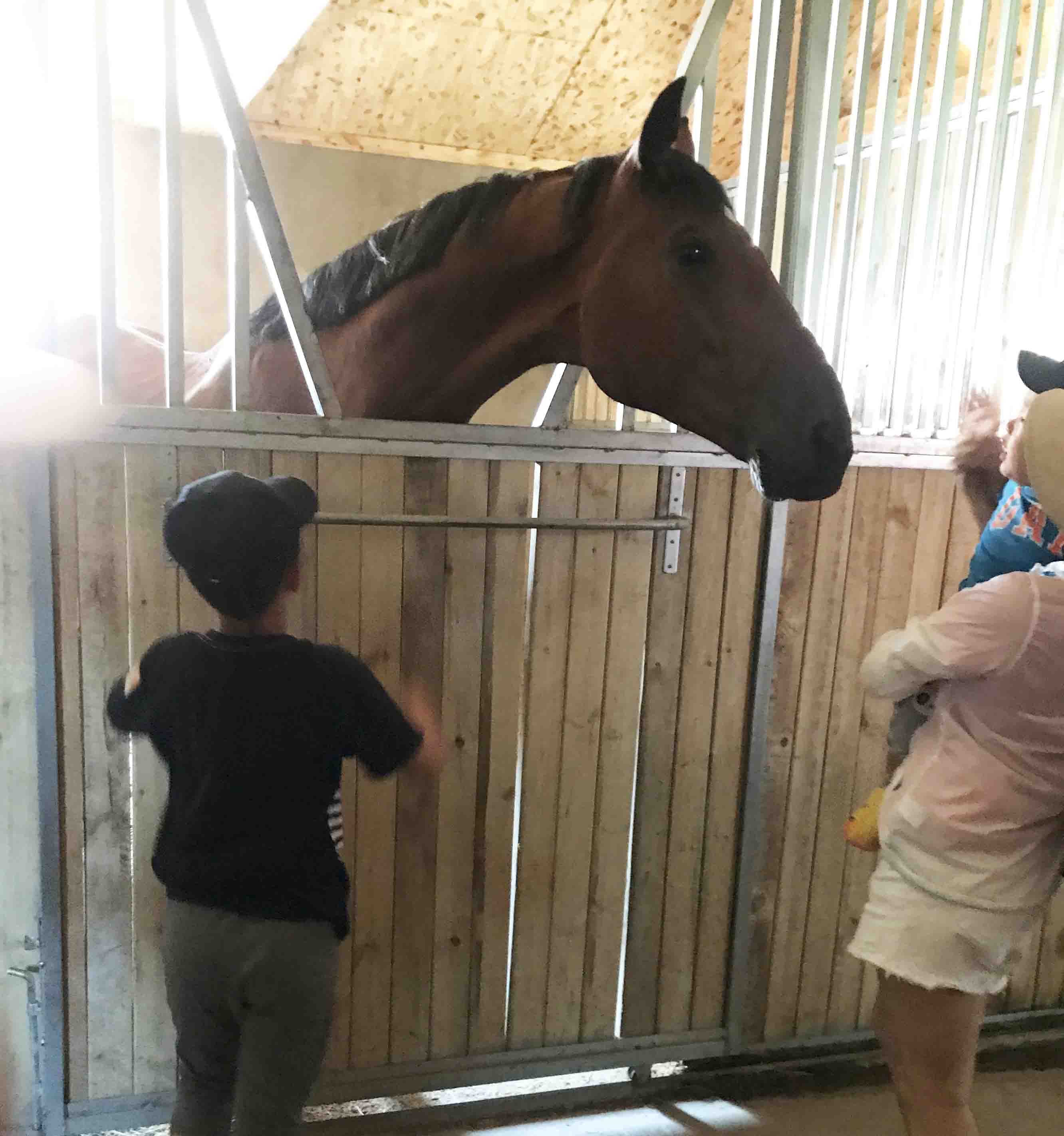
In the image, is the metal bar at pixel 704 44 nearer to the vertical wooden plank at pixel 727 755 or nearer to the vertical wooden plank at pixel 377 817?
the vertical wooden plank at pixel 727 755

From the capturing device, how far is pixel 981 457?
1565 mm

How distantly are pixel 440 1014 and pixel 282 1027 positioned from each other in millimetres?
788

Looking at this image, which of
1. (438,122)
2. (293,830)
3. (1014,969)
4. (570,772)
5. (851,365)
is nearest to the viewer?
(293,830)

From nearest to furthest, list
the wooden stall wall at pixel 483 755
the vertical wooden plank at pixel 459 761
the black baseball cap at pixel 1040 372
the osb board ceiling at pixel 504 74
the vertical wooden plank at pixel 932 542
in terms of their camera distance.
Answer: the black baseball cap at pixel 1040 372 → the wooden stall wall at pixel 483 755 → the vertical wooden plank at pixel 459 761 → the vertical wooden plank at pixel 932 542 → the osb board ceiling at pixel 504 74

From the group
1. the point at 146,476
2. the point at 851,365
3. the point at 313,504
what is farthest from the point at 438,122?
the point at 313,504

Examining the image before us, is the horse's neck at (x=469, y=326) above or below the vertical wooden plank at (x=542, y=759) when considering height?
above

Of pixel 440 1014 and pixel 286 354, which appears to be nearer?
pixel 286 354

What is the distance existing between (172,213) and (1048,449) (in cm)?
136

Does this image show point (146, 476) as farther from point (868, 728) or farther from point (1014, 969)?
point (1014, 969)

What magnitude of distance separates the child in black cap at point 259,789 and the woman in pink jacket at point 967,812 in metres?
0.71

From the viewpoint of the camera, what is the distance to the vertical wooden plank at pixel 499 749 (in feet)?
5.40

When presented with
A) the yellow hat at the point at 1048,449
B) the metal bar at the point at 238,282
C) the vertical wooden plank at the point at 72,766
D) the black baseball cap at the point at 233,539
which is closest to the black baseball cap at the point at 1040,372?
the yellow hat at the point at 1048,449

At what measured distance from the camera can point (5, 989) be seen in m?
1.51

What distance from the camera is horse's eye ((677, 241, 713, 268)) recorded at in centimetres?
131
